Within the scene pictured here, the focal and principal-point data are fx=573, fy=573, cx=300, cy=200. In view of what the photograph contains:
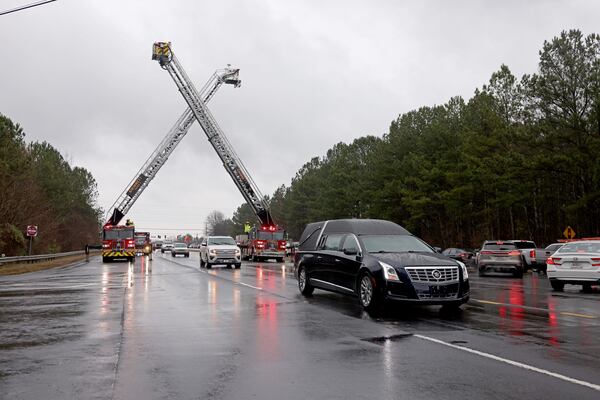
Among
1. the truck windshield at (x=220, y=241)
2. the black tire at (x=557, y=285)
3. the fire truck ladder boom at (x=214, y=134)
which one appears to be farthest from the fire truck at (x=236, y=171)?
the black tire at (x=557, y=285)

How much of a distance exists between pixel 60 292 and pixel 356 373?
1362 centimetres

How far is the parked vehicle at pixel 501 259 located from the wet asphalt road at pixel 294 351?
524 inches

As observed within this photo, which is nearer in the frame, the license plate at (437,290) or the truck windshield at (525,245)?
the license plate at (437,290)

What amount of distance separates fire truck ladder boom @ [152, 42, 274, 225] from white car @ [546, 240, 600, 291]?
3075 centimetres

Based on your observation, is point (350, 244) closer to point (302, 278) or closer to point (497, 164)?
point (302, 278)

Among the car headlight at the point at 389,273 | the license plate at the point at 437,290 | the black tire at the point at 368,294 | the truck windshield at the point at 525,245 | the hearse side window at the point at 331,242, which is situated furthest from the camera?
the truck windshield at the point at 525,245

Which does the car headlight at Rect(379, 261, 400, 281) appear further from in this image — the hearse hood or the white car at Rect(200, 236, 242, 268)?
the white car at Rect(200, 236, 242, 268)

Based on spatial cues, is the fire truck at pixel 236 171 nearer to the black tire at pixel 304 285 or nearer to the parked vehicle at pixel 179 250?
the parked vehicle at pixel 179 250

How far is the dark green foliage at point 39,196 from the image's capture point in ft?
148

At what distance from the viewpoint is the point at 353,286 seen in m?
12.8

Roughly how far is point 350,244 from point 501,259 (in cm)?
1643

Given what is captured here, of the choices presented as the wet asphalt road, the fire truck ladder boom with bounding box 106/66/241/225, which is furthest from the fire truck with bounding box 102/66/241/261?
the wet asphalt road

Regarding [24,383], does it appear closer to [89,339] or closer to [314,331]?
[89,339]

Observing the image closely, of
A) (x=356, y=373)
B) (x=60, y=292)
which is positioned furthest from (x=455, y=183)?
(x=356, y=373)
